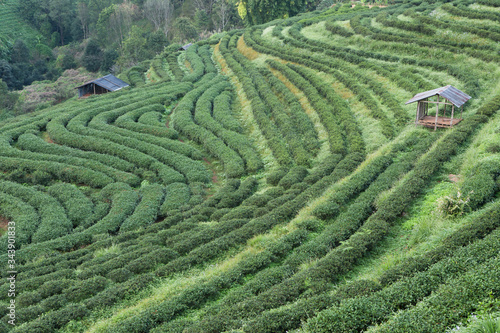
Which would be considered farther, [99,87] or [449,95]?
[99,87]

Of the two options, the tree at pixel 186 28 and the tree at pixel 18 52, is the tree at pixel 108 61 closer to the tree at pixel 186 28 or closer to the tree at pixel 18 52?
the tree at pixel 186 28

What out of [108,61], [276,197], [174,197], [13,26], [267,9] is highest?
[13,26]

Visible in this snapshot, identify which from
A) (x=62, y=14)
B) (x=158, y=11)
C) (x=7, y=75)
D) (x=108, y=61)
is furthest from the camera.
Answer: (x=62, y=14)

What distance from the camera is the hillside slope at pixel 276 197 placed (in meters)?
12.3

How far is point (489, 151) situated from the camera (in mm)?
19625

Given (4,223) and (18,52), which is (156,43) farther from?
(4,223)

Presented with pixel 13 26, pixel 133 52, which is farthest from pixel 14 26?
pixel 133 52

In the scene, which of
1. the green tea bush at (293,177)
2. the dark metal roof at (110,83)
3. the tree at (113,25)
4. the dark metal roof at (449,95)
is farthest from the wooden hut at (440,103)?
the tree at (113,25)

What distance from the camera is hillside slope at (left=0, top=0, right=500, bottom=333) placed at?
484 inches

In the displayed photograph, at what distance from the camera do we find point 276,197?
2383 cm

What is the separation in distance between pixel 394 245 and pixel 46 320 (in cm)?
1334

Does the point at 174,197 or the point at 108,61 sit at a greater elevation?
the point at 108,61

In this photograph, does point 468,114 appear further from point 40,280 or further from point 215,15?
point 215,15

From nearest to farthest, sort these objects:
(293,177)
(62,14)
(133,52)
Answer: (293,177) < (133,52) < (62,14)
